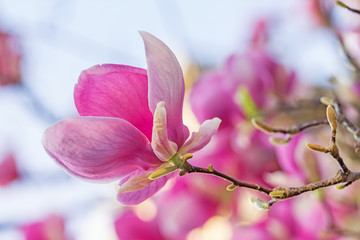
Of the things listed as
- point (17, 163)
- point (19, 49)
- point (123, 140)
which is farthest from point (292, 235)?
point (19, 49)

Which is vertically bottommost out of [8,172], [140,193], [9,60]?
[8,172]

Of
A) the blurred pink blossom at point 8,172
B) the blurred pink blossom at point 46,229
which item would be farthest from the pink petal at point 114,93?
the blurred pink blossom at point 8,172

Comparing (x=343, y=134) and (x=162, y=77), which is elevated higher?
(x=162, y=77)

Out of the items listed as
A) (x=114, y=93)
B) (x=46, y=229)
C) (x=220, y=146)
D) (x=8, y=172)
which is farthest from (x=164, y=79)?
(x=8, y=172)

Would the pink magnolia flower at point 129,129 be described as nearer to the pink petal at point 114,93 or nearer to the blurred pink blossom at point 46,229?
the pink petal at point 114,93

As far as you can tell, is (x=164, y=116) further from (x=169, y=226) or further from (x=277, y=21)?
(x=277, y=21)

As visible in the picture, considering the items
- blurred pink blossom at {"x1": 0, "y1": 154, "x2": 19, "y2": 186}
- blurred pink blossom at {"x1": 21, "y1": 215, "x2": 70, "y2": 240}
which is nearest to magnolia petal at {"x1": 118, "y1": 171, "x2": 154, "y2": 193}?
blurred pink blossom at {"x1": 21, "y1": 215, "x2": 70, "y2": 240}

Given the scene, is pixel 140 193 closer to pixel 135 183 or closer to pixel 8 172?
pixel 135 183
